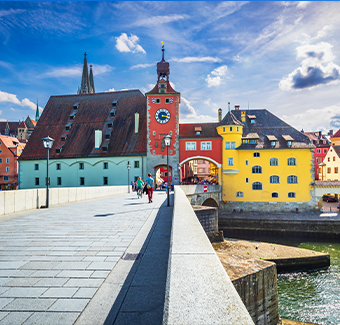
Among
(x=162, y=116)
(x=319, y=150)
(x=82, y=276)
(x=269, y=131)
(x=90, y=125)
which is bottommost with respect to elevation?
(x=82, y=276)

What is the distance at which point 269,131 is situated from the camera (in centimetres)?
4091

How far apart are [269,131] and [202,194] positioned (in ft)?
53.6

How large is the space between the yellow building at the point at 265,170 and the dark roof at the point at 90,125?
43.9 feet

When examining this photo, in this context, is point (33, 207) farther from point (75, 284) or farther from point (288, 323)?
point (288, 323)

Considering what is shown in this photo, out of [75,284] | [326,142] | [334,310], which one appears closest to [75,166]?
[334,310]

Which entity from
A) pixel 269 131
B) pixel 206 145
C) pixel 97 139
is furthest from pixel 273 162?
pixel 97 139

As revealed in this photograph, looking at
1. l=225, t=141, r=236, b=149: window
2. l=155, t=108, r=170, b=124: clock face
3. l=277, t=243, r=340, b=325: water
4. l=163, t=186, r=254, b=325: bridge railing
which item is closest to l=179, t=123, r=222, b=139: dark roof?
l=225, t=141, r=236, b=149: window

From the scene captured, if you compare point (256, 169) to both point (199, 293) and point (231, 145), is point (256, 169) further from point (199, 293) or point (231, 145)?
point (199, 293)

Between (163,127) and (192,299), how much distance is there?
3840 centimetres

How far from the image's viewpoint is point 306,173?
126 feet

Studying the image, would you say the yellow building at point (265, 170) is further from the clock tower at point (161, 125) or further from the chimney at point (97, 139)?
the chimney at point (97, 139)

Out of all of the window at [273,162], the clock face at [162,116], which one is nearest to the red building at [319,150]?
the window at [273,162]

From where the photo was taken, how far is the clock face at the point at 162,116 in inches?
1566

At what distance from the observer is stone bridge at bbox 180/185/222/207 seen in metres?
27.5
